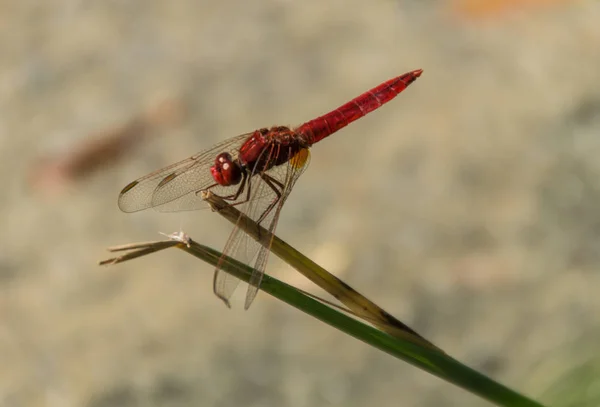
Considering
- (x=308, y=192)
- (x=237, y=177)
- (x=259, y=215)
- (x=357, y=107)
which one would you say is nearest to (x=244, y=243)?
(x=259, y=215)

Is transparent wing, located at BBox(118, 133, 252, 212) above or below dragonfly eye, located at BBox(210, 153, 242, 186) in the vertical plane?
below

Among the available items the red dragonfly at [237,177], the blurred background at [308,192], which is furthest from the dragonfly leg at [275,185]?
the blurred background at [308,192]

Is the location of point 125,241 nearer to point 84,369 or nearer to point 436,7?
point 84,369

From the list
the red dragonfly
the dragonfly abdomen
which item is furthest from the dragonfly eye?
the dragonfly abdomen

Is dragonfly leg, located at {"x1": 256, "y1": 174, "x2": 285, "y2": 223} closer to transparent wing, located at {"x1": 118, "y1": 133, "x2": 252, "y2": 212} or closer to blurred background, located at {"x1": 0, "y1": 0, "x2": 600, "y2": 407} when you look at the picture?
transparent wing, located at {"x1": 118, "y1": 133, "x2": 252, "y2": 212}

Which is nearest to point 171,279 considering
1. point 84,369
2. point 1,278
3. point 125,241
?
point 125,241

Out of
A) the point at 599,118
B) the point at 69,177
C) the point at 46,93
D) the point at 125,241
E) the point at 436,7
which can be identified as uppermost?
the point at 436,7
